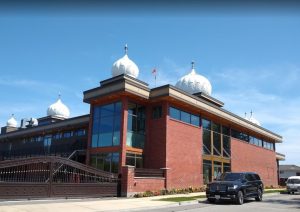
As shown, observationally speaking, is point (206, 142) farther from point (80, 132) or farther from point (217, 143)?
point (80, 132)

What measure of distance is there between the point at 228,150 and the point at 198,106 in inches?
358

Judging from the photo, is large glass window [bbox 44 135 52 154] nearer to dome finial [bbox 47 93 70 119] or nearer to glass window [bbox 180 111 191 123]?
dome finial [bbox 47 93 70 119]

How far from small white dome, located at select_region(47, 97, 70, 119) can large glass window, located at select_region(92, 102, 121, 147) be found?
63.5ft

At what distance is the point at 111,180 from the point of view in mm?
23844

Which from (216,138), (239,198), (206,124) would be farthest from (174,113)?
(239,198)

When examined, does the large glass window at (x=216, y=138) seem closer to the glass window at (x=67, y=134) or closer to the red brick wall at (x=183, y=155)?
the red brick wall at (x=183, y=155)

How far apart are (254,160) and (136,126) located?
66.8 feet

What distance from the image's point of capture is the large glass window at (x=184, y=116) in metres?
29.4

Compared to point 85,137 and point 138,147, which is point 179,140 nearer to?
point 138,147

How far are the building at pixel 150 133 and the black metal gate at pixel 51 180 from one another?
5.79ft

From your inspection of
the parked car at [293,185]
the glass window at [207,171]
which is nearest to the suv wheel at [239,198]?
the glass window at [207,171]

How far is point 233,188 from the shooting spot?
781 inches

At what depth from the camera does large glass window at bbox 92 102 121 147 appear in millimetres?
27531

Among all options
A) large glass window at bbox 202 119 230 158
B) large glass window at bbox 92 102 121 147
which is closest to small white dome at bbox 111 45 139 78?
large glass window at bbox 92 102 121 147
